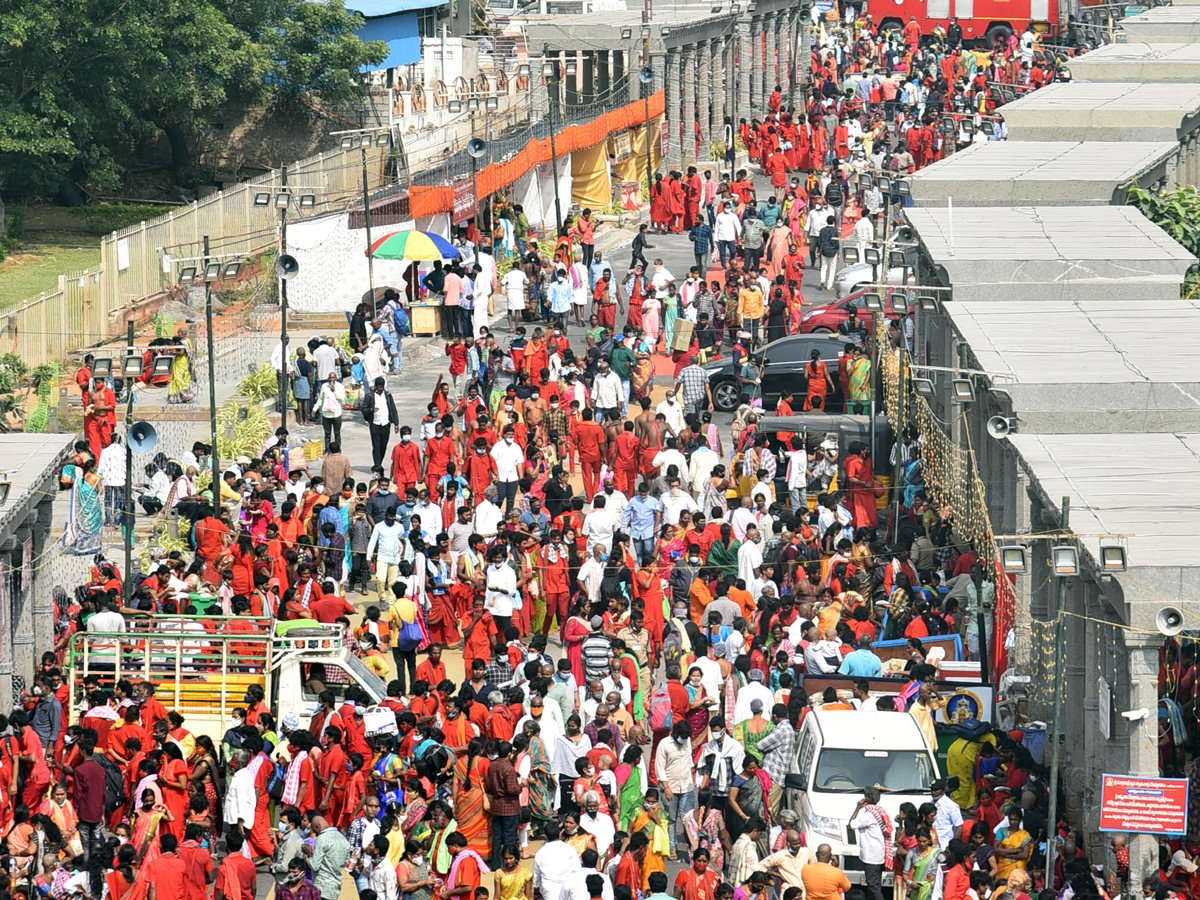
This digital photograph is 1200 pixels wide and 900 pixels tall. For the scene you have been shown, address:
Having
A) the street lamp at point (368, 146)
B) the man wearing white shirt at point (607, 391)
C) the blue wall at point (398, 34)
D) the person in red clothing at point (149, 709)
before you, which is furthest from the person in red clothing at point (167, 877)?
the blue wall at point (398, 34)

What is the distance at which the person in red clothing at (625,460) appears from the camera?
2514 centimetres

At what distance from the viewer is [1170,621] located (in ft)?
47.4

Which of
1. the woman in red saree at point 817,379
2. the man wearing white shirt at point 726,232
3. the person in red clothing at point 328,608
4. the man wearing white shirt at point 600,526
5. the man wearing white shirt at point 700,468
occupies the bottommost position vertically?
the person in red clothing at point 328,608

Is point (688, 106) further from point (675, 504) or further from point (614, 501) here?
point (675, 504)

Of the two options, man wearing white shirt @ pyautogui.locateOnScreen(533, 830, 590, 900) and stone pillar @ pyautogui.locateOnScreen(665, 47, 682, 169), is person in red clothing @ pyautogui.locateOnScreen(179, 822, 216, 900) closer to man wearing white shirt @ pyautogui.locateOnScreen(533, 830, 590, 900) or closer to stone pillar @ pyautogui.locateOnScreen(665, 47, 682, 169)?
man wearing white shirt @ pyautogui.locateOnScreen(533, 830, 590, 900)

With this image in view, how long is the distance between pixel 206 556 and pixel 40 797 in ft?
19.5

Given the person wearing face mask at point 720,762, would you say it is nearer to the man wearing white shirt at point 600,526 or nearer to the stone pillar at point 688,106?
the man wearing white shirt at point 600,526

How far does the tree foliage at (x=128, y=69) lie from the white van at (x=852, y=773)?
97.2 feet

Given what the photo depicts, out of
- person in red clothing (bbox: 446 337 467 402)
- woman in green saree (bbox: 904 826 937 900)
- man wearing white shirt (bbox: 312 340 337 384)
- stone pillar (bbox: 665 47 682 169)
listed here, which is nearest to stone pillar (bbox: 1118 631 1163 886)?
woman in green saree (bbox: 904 826 937 900)

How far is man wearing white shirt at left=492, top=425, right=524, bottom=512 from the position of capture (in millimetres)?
24531

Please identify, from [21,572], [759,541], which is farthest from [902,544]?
[21,572]

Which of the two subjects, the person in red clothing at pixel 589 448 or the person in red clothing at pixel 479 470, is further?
the person in red clothing at pixel 589 448

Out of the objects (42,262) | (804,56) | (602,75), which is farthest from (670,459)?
(804,56)

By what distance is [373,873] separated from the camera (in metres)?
14.9
